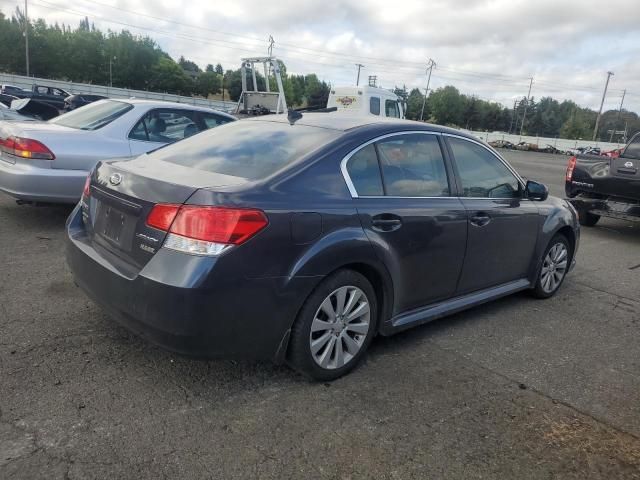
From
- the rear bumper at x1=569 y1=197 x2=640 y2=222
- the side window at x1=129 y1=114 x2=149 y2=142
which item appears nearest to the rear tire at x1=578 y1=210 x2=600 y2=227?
the rear bumper at x1=569 y1=197 x2=640 y2=222

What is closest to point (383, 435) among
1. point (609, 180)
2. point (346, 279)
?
point (346, 279)

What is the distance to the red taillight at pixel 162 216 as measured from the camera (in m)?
2.71

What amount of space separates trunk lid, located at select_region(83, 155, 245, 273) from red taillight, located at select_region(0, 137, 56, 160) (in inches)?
100

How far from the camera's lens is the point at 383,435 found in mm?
2725

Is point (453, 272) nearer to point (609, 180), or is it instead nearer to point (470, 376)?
point (470, 376)

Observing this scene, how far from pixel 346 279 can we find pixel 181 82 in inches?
3706

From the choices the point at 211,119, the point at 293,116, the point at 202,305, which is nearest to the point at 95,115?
the point at 211,119

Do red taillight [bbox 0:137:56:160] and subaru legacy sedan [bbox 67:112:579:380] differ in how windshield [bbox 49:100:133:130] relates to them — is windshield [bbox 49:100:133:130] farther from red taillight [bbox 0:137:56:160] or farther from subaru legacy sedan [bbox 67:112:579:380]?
subaru legacy sedan [bbox 67:112:579:380]

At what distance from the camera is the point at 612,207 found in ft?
27.3

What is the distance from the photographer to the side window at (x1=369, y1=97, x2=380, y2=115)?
1595 cm

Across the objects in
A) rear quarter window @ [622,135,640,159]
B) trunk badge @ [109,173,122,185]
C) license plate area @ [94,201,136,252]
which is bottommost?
license plate area @ [94,201,136,252]

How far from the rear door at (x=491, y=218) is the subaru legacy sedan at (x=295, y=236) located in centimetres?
2

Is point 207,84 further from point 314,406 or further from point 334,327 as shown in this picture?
point 314,406

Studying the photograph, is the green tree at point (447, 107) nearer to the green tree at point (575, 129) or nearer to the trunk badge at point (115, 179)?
the green tree at point (575, 129)
